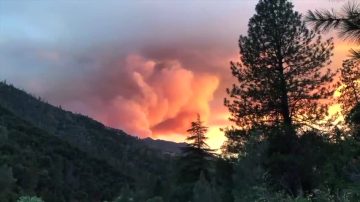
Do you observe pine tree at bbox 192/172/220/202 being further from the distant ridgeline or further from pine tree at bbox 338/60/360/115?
the distant ridgeline

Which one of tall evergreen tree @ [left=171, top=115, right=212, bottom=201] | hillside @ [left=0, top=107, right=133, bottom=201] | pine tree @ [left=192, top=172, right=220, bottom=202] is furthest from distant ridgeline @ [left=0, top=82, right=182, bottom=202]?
pine tree @ [left=192, top=172, right=220, bottom=202]

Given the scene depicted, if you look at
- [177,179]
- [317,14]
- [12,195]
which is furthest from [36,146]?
[317,14]

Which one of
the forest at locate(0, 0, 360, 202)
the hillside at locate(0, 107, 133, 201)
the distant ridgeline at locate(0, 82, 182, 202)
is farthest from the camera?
the hillside at locate(0, 107, 133, 201)

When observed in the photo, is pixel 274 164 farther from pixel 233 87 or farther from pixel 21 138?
pixel 21 138

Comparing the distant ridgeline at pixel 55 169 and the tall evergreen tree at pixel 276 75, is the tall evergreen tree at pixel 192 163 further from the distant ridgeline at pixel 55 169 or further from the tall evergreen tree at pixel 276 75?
the distant ridgeline at pixel 55 169

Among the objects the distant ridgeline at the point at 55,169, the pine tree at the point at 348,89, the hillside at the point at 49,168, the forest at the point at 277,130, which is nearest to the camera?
the forest at the point at 277,130

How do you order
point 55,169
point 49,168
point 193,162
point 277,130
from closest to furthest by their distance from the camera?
point 277,130, point 193,162, point 55,169, point 49,168

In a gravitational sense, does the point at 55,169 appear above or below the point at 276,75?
above

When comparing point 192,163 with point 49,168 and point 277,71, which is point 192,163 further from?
point 49,168

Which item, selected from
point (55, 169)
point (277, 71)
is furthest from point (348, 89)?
point (55, 169)

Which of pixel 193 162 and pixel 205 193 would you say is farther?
pixel 193 162

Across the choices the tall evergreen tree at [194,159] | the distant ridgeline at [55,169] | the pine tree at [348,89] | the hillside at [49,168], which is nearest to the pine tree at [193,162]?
the tall evergreen tree at [194,159]

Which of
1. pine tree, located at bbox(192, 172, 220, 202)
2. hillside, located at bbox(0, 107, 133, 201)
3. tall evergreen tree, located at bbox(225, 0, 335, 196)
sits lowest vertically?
pine tree, located at bbox(192, 172, 220, 202)

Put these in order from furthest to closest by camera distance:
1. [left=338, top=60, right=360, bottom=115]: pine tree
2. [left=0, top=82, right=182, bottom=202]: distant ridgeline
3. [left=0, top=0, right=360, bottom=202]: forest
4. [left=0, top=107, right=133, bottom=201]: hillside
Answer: [left=0, top=107, right=133, bottom=201]: hillside
[left=0, top=82, right=182, bottom=202]: distant ridgeline
[left=338, top=60, right=360, bottom=115]: pine tree
[left=0, top=0, right=360, bottom=202]: forest
